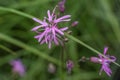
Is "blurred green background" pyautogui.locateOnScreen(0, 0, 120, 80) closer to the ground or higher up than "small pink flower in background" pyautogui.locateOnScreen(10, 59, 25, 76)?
higher up

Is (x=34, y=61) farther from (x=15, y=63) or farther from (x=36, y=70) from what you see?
(x=15, y=63)

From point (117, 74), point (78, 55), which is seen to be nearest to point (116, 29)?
point (78, 55)

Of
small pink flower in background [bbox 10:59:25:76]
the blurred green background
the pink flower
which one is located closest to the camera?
the pink flower

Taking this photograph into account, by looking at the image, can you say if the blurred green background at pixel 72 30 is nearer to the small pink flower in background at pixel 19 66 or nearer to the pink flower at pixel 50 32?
the small pink flower in background at pixel 19 66

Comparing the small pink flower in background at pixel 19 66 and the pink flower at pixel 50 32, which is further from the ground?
the small pink flower in background at pixel 19 66

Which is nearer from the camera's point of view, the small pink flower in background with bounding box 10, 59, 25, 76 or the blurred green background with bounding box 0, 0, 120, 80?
the small pink flower in background with bounding box 10, 59, 25, 76

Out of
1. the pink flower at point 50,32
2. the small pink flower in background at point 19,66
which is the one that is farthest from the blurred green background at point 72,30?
the pink flower at point 50,32

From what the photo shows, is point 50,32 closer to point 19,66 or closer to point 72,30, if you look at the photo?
point 19,66

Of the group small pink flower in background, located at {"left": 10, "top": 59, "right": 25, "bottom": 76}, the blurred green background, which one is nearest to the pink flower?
small pink flower in background, located at {"left": 10, "top": 59, "right": 25, "bottom": 76}

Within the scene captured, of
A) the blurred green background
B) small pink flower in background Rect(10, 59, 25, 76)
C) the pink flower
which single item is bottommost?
the pink flower

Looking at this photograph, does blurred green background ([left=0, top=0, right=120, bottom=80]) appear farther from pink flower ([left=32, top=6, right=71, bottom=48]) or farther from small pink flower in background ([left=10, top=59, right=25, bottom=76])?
pink flower ([left=32, top=6, right=71, bottom=48])
